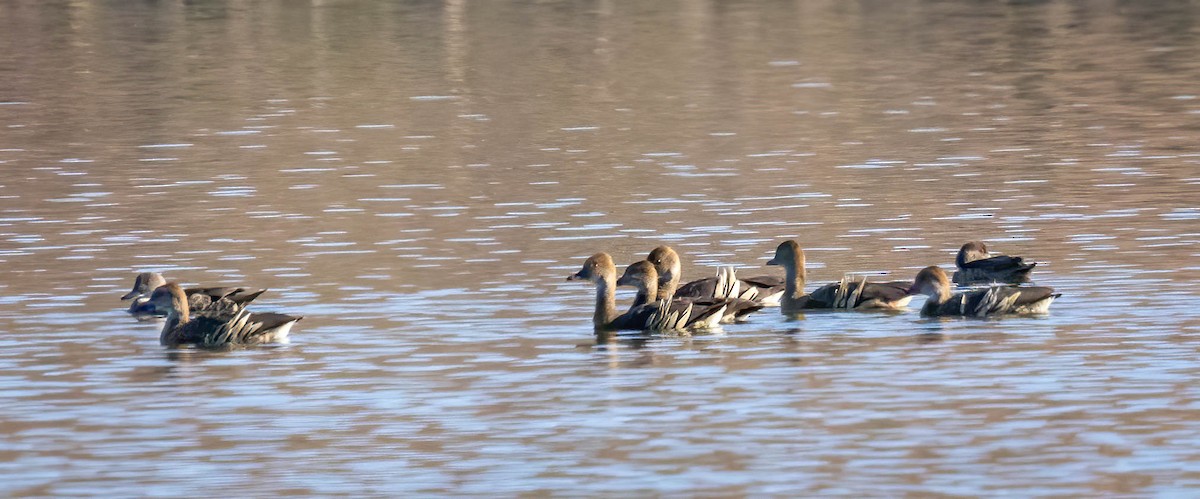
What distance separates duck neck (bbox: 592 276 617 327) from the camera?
18438 mm

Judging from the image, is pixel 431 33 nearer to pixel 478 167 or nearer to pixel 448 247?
pixel 478 167

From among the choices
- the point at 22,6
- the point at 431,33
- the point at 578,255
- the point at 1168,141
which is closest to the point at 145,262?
the point at 578,255

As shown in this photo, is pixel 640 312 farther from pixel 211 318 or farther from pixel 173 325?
pixel 173 325

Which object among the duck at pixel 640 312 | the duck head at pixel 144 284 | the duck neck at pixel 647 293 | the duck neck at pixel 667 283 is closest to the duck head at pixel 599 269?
the duck at pixel 640 312

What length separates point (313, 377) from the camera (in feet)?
53.5

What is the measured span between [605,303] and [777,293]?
6.89 ft

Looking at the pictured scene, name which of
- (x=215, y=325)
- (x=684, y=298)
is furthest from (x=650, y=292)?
(x=215, y=325)

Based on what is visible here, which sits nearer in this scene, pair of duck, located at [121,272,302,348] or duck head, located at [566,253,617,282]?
pair of duck, located at [121,272,302,348]

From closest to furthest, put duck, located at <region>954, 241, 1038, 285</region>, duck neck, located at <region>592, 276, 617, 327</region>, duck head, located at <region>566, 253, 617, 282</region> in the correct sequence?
duck neck, located at <region>592, 276, 617, 327</region> < duck head, located at <region>566, 253, 617, 282</region> < duck, located at <region>954, 241, 1038, 285</region>

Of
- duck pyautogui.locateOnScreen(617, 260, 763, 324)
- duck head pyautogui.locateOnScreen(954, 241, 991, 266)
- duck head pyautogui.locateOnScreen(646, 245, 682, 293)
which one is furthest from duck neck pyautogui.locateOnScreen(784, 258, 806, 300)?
duck head pyautogui.locateOnScreen(954, 241, 991, 266)

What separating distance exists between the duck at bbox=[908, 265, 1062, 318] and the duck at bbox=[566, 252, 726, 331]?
69.3 inches

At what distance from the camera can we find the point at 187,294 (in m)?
19.0

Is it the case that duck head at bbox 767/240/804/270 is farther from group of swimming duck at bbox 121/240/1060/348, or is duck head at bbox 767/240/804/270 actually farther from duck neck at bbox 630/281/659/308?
duck neck at bbox 630/281/659/308

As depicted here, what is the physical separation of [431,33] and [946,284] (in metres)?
41.0
